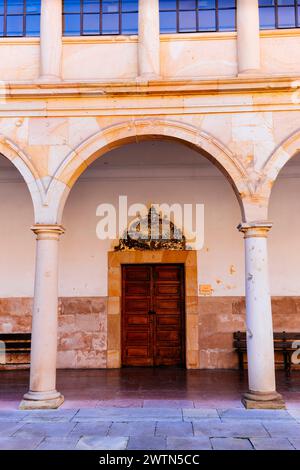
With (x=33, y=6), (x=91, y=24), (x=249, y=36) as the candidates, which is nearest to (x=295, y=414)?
(x=249, y=36)

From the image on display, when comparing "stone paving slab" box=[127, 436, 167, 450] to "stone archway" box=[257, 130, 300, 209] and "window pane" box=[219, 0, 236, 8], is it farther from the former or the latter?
"window pane" box=[219, 0, 236, 8]

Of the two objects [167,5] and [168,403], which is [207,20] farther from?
[168,403]

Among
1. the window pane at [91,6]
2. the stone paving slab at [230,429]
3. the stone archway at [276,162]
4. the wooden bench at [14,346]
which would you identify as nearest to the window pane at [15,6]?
the window pane at [91,6]

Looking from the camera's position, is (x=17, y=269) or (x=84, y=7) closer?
(x=84, y=7)

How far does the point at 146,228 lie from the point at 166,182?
3.35ft

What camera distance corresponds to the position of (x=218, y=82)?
6828 mm

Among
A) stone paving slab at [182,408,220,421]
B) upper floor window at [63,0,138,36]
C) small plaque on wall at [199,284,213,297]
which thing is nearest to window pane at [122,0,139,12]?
upper floor window at [63,0,138,36]

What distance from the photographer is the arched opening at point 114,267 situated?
9281 millimetres

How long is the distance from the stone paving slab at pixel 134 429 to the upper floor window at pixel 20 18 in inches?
231

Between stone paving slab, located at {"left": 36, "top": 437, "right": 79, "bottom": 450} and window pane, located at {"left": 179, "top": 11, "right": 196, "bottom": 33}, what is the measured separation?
5946mm

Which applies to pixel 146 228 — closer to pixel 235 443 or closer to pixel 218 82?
pixel 218 82

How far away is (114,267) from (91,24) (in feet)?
14.7

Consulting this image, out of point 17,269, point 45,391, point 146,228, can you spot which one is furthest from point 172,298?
point 45,391

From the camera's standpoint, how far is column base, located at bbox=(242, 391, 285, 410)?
616 cm
